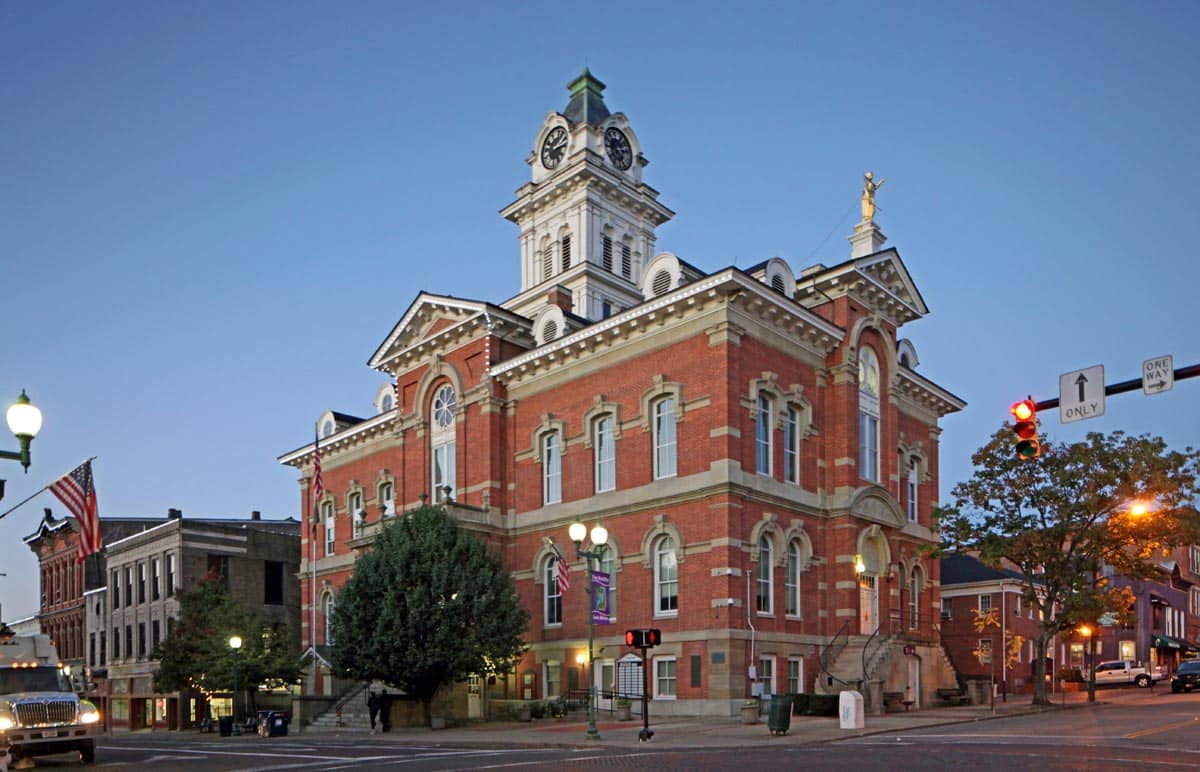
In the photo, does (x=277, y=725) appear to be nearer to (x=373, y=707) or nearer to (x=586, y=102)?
(x=373, y=707)

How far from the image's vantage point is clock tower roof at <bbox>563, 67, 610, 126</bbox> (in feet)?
190

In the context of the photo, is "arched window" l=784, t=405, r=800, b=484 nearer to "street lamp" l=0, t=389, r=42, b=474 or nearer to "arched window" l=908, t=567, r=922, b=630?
"arched window" l=908, t=567, r=922, b=630

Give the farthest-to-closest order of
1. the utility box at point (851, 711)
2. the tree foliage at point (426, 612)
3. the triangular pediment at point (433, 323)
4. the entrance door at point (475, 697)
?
the triangular pediment at point (433, 323), the entrance door at point (475, 697), the tree foliage at point (426, 612), the utility box at point (851, 711)

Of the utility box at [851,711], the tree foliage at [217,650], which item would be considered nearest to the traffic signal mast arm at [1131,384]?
the utility box at [851,711]

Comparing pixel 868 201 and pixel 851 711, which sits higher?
pixel 868 201

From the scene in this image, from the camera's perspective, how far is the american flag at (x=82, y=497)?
2489cm

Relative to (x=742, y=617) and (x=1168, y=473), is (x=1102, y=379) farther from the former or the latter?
(x=1168, y=473)

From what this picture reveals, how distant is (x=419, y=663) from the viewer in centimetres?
3659

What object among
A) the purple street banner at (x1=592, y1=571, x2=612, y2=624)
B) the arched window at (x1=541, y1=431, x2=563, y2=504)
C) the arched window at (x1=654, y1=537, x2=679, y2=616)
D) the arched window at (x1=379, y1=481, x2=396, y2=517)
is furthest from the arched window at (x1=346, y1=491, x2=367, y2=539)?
the purple street banner at (x1=592, y1=571, x2=612, y2=624)

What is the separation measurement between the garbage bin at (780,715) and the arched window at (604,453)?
14.1 metres

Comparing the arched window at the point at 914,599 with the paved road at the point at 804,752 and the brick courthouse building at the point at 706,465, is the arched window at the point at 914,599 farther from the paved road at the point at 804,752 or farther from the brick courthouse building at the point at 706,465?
the paved road at the point at 804,752

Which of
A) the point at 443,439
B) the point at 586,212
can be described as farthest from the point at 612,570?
the point at 586,212

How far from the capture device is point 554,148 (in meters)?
57.8

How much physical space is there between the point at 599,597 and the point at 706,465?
7779 mm
